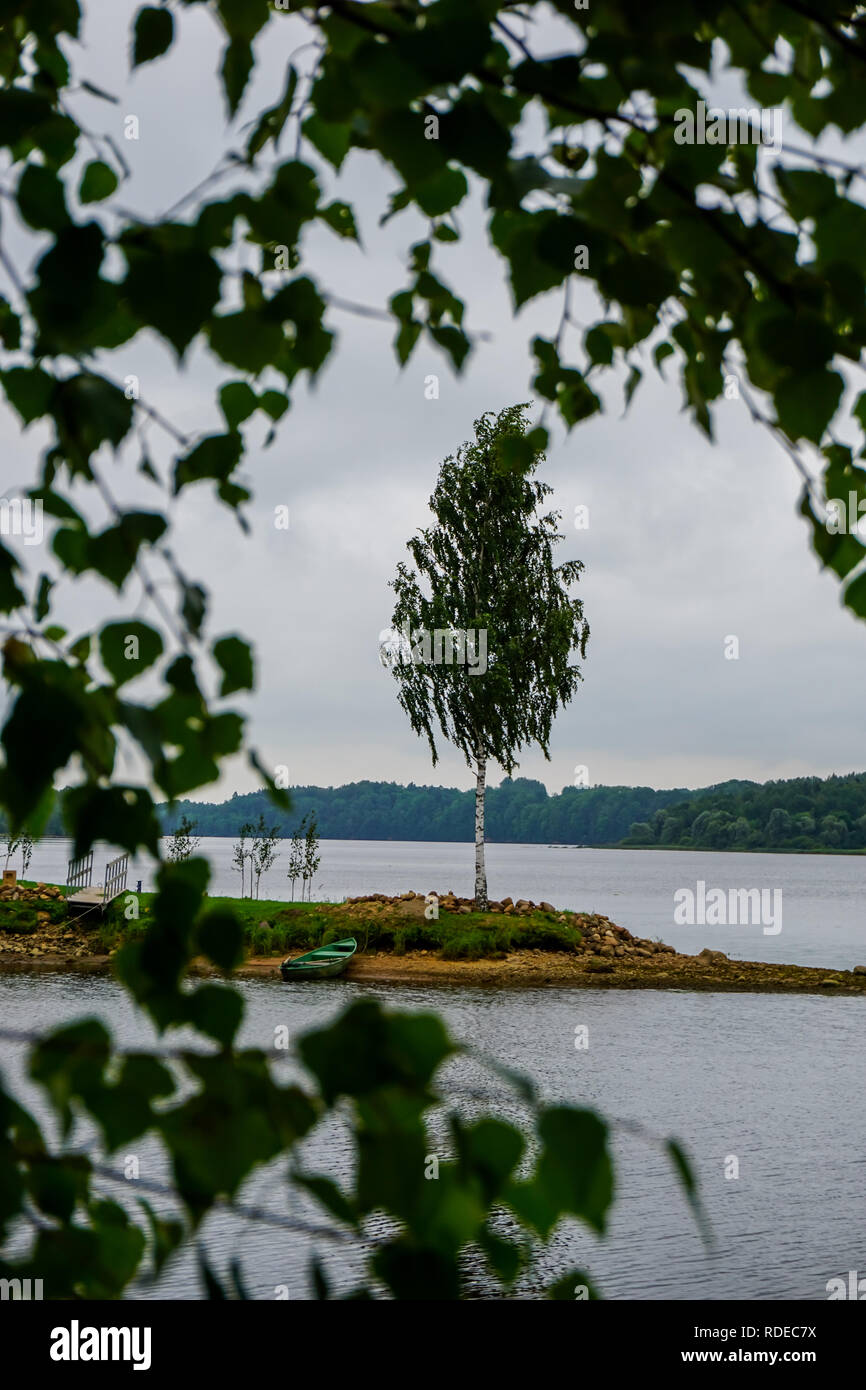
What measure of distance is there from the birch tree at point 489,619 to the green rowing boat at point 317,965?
412 centimetres

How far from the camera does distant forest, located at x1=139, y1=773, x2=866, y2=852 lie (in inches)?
3561

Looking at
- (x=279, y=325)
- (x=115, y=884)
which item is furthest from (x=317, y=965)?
(x=279, y=325)

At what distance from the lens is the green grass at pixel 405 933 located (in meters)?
20.5

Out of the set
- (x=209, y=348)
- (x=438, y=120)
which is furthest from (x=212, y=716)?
(x=438, y=120)

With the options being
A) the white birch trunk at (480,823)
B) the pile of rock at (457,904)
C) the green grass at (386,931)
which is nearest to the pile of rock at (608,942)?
the green grass at (386,931)

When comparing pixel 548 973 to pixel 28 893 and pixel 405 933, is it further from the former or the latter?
pixel 28 893

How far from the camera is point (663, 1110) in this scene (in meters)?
10.7

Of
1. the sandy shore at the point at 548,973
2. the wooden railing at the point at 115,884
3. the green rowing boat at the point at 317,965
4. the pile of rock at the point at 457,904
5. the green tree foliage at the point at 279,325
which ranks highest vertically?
the green tree foliage at the point at 279,325

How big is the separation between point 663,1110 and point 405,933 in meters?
10.5

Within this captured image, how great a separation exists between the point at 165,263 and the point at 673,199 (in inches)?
16.2

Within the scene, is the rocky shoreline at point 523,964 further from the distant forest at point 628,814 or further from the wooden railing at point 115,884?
the distant forest at point 628,814

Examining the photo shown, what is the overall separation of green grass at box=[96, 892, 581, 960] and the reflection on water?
2161mm

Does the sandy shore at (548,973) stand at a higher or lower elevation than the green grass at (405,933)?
lower

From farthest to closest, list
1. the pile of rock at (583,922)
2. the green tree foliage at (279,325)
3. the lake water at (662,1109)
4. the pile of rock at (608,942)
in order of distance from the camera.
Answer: the pile of rock at (583,922), the pile of rock at (608,942), the lake water at (662,1109), the green tree foliage at (279,325)
